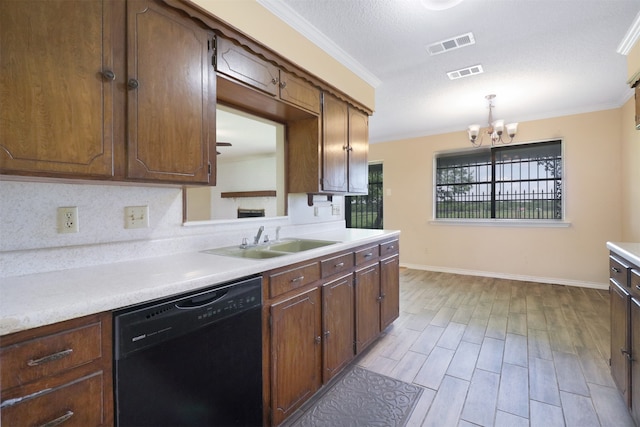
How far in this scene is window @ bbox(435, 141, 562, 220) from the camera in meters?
4.60

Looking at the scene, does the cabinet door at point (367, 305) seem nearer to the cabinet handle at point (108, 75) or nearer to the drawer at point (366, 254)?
the drawer at point (366, 254)

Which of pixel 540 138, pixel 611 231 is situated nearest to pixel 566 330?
pixel 611 231

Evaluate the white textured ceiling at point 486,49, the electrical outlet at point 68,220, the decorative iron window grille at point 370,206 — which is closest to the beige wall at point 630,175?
the white textured ceiling at point 486,49

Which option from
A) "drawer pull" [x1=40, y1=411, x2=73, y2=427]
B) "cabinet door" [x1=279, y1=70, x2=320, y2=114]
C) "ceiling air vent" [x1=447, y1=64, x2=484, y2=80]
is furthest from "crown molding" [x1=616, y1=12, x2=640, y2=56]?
"drawer pull" [x1=40, y1=411, x2=73, y2=427]

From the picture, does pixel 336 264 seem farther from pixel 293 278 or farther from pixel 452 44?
pixel 452 44

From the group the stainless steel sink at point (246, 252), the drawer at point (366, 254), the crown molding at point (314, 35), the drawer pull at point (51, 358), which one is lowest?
the drawer pull at point (51, 358)

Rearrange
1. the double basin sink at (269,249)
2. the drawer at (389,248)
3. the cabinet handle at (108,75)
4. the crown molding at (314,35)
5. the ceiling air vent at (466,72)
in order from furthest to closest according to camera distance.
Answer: the ceiling air vent at (466,72), the drawer at (389,248), the crown molding at (314,35), the double basin sink at (269,249), the cabinet handle at (108,75)

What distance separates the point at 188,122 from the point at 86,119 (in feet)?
1.44

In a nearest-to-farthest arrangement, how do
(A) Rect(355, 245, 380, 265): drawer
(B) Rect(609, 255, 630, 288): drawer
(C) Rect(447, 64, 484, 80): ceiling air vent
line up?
(B) Rect(609, 255, 630, 288): drawer
(A) Rect(355, 245, 380, 265): drawer
(C) Rect(447, 64, 484, 80): ceiling air vent

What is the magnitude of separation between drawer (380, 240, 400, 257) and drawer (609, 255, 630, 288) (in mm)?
1525

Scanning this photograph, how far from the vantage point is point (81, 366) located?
883mm

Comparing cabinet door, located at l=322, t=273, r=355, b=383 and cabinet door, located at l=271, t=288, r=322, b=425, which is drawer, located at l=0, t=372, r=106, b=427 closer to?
cabinet door, located at l=271, t=288, r=322, b=425

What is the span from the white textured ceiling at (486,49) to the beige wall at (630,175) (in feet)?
1.07

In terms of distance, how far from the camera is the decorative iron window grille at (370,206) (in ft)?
20.5
